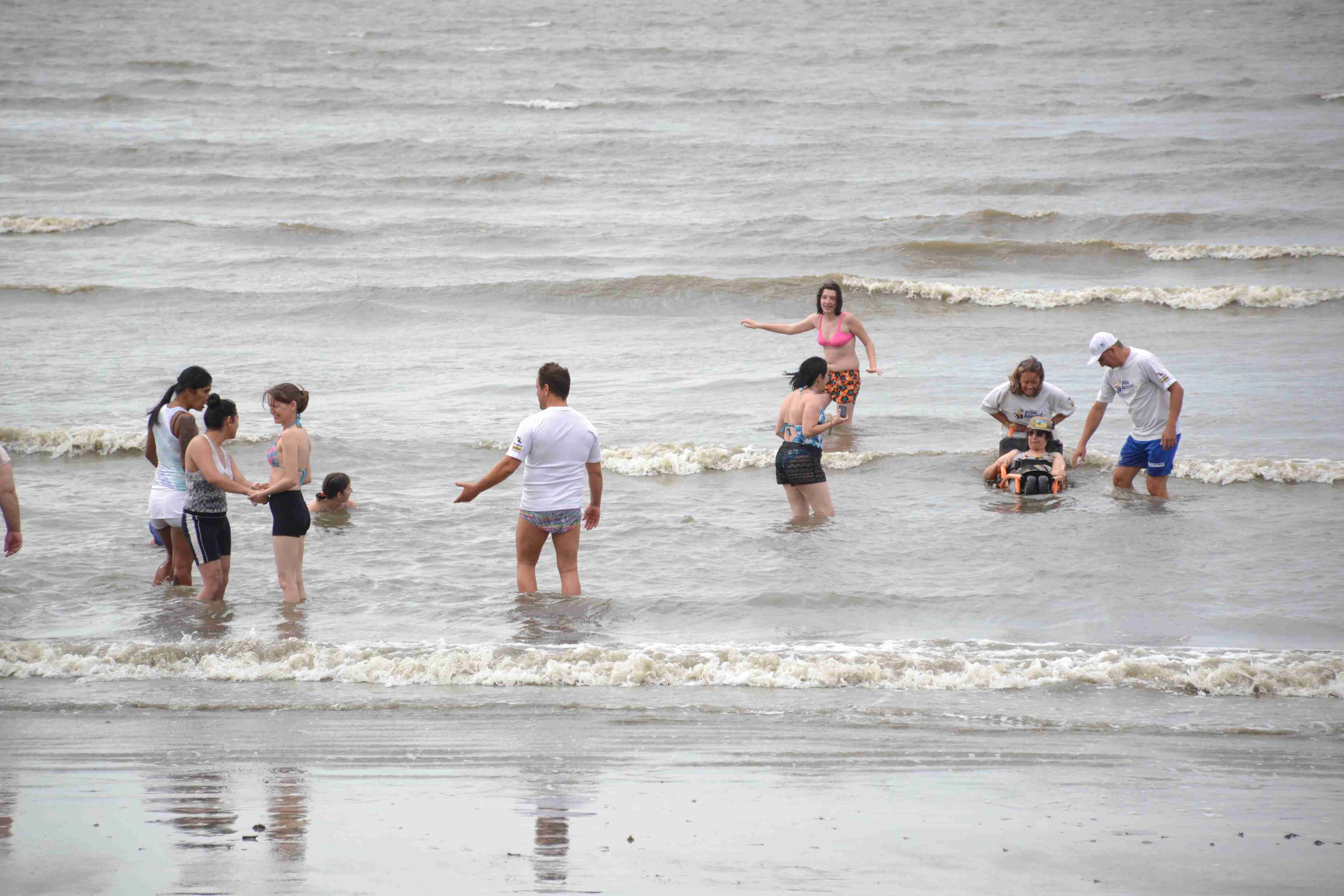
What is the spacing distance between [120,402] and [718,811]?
1119 centimetres

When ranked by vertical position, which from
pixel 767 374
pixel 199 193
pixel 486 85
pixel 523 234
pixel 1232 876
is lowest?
pixel 1232 876

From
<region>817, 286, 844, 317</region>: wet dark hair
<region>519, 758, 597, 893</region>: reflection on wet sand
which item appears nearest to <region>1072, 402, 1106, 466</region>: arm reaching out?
<region>817, 286, 844, 317</region>: wet dark hair

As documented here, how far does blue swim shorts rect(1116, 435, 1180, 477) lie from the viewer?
9.23 meters

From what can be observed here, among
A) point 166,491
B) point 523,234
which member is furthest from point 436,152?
point 166,491

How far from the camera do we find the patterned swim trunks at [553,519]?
282 inches

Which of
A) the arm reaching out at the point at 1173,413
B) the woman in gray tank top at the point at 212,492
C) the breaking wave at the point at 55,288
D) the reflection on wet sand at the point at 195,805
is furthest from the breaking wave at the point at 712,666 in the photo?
the breaking wave at the point at 55,288

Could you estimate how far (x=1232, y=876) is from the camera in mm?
3863

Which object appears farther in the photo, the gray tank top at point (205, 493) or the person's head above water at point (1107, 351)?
the person's head above water at point (1107, 351)

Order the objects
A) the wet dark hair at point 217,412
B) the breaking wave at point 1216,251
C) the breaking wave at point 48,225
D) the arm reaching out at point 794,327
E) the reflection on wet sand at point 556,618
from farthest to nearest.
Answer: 1. the breaking wave at point 48,225
2. the breaking wave at point 1216,251
3. the arm reaching out at point 794,327
4. the reflection on wet sand at point 556,618
5. the wet dark hair at point 217,412

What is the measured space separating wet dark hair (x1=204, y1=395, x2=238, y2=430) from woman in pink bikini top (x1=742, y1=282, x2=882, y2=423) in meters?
6.18

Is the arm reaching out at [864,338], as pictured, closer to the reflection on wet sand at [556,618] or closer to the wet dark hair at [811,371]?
the wet dark hair at [811,371]

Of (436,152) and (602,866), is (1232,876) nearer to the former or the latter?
(602,866)

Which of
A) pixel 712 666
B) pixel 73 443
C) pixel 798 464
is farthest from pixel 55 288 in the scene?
pixel 712 666

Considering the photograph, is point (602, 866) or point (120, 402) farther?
point (120, 402)
